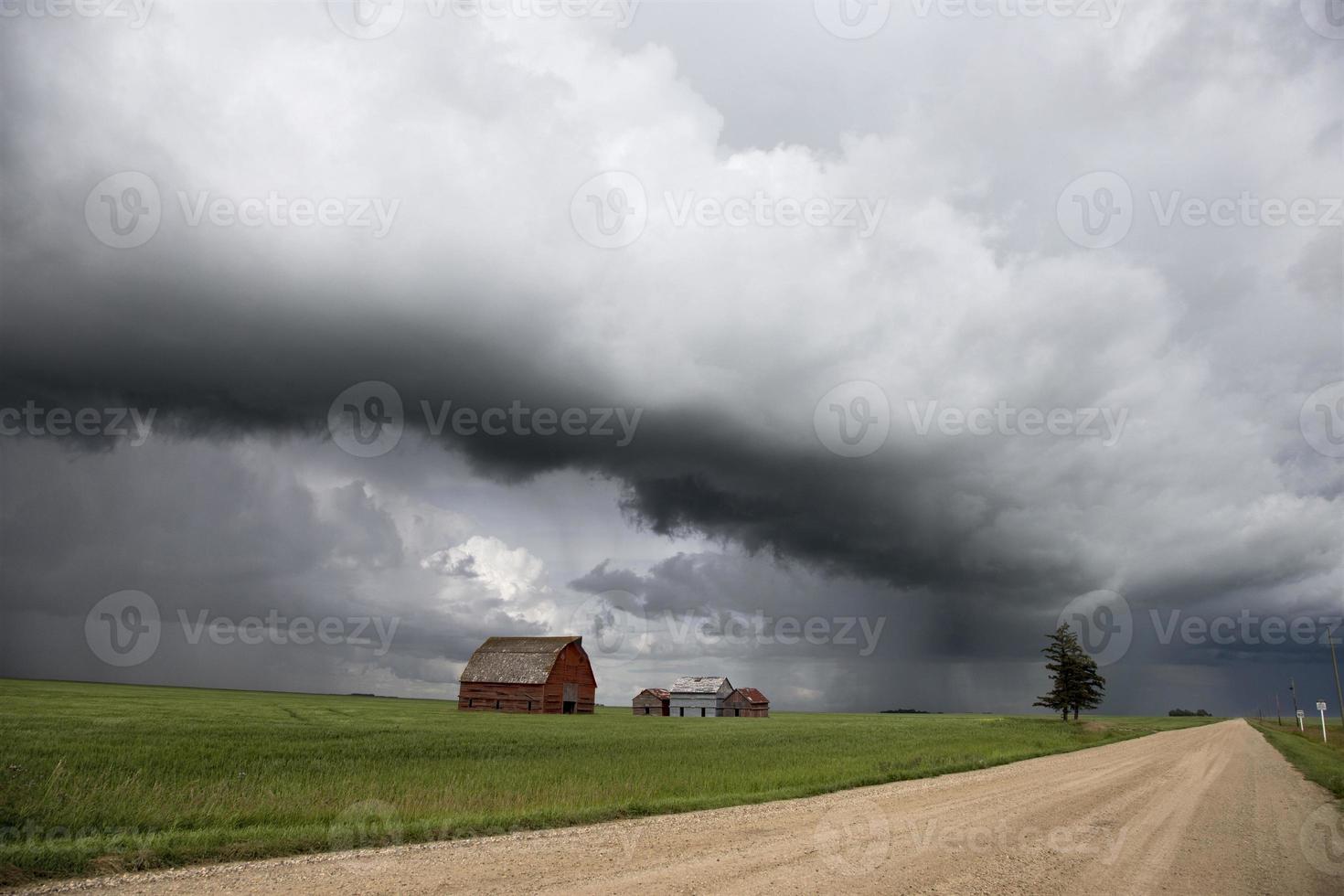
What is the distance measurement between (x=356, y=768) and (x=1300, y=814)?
2315 centimetres

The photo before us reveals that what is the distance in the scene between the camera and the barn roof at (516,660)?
262 feet

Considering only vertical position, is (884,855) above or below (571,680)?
above

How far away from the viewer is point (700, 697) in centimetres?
11231

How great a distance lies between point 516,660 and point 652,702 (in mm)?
37240

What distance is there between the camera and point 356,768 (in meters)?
20.5

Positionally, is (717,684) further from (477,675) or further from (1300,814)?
(1300,814)

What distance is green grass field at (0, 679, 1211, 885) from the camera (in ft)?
37.9
